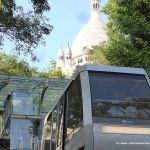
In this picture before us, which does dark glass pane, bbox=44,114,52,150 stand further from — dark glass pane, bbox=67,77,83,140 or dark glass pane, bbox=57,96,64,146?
dark glass pane, bbox=67,77,83,140

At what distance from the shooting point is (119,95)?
31.9 ft

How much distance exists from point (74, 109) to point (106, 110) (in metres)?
0.73

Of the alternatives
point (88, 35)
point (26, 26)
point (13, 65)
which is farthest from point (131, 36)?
point (88, 35)

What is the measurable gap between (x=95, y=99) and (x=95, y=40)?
307 feet

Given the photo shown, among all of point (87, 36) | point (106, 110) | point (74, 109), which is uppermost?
point (87, 36)

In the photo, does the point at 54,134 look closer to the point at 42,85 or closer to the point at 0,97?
the point at 42,85

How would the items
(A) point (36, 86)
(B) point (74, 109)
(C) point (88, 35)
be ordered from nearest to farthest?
(B) point (74, 109) → (A) point (36, 86) → (C) point (88, 35)

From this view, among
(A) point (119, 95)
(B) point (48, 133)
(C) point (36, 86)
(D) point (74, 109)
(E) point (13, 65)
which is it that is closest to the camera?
(A) point (119, 95)

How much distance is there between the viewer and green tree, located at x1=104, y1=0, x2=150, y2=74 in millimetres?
17344

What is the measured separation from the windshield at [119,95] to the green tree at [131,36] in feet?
23.4

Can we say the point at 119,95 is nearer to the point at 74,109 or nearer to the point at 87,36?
the point at 74,109

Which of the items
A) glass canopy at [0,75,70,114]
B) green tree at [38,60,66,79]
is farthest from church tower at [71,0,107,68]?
glass canopy at [0,75,70,114]

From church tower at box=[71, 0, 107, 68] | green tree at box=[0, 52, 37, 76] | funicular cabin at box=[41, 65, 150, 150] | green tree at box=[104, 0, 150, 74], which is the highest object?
church tower at box=[71, 0, 107, 68]

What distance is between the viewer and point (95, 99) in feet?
31.2
